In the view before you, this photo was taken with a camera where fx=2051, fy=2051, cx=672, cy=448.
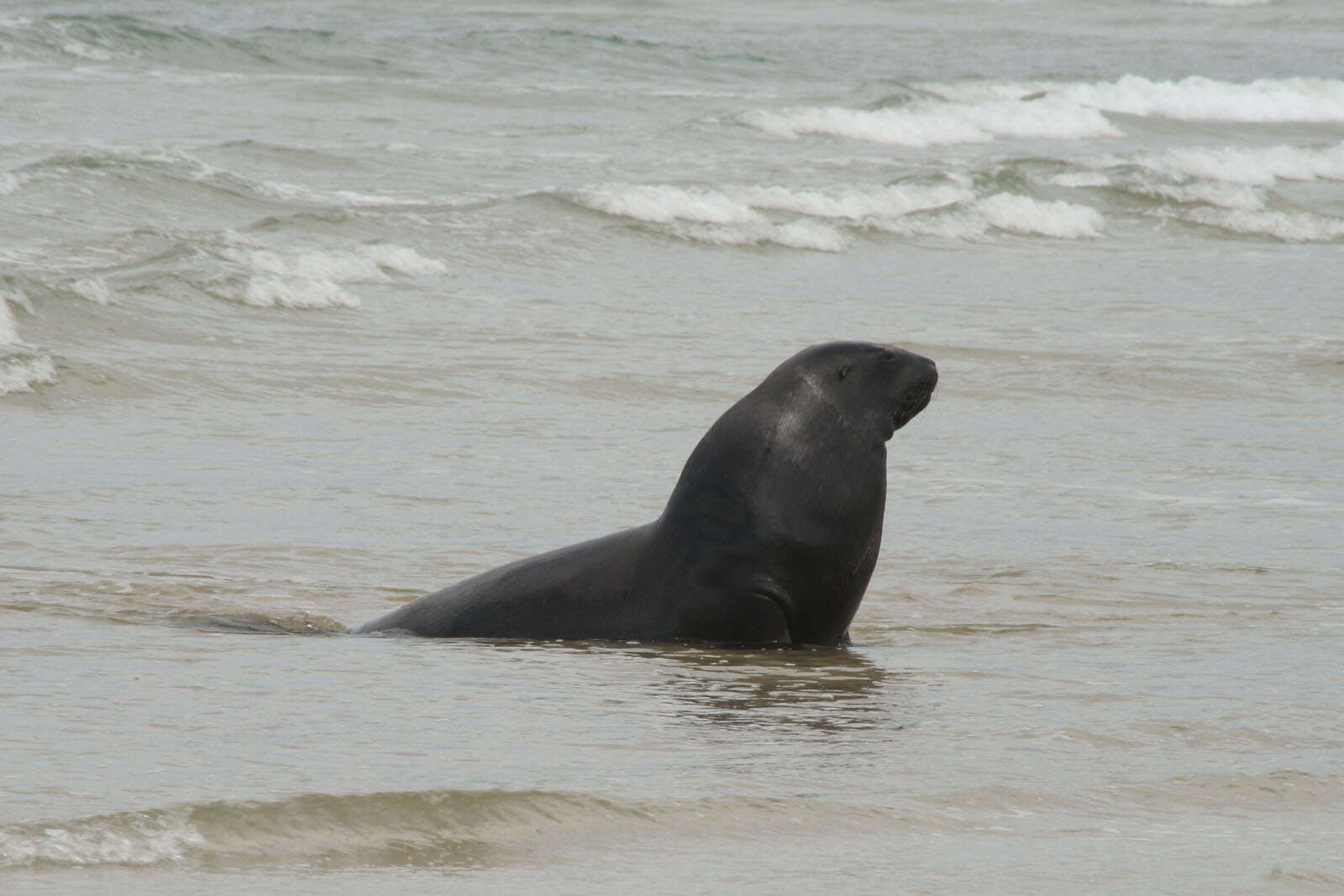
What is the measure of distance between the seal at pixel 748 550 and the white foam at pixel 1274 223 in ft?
51.0

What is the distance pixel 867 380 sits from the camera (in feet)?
20.6

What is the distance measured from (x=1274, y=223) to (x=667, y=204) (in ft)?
21.5

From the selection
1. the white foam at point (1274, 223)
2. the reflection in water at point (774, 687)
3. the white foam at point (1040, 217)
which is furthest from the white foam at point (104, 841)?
the white foam at point (1274, 223)

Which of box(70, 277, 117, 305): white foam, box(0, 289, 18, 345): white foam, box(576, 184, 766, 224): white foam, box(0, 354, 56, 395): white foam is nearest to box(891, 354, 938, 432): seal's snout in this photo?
box(0, 354, 56, 395): white foam

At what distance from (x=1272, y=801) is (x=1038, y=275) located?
13.2 m

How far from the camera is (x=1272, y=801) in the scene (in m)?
4.37

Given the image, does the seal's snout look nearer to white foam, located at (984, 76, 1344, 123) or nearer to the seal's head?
the seal's head

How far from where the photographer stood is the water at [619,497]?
3.98 metres

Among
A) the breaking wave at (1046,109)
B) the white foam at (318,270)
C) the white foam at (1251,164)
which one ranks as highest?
the breaking wave at (1046,109)

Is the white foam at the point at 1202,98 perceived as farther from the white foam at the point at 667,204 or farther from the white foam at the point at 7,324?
the white foam at the point at 7,324

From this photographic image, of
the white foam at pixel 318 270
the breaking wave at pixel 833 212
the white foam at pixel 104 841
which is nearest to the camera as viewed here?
the white foam at pixel 104 841

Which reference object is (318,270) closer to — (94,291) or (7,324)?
(94,291)

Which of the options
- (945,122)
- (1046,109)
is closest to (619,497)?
(945,122)

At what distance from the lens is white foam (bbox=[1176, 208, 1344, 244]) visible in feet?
68.1
